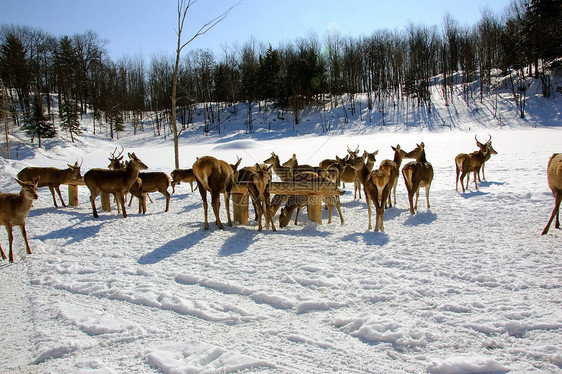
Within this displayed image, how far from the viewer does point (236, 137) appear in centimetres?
4384

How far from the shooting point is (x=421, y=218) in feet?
28.8

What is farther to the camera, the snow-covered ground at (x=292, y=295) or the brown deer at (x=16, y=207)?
the brown deer at (x=16, y=207)

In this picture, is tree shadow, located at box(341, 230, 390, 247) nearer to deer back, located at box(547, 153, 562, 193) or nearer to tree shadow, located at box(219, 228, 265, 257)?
tree shadow, located at box(219, 228, 265, 257)

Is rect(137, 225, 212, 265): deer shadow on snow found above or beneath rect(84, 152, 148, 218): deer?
beneath

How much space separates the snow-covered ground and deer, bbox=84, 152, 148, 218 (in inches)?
29.5

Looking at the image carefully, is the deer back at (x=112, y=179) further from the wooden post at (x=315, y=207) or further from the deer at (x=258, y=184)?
the wooden post at (x=315, y=207)

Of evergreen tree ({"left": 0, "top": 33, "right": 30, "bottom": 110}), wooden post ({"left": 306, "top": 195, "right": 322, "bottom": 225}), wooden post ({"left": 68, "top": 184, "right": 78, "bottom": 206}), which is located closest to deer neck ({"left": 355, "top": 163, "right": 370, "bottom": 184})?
wooden post ({"left": 306, "top": 195, "right": 322, "bottom": 225})

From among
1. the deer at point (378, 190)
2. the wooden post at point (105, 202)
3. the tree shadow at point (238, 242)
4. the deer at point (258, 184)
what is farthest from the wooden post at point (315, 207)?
the wooden post at point (105, 202)

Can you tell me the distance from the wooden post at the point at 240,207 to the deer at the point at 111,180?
324 cm

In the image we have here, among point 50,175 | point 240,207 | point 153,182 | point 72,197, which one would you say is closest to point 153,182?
point 153,182

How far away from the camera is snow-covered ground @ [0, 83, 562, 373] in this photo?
3.24m

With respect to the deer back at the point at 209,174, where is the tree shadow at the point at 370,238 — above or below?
below

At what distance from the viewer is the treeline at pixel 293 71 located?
41231 millimetres

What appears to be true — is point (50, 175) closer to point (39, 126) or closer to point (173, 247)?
point (173, 247)
